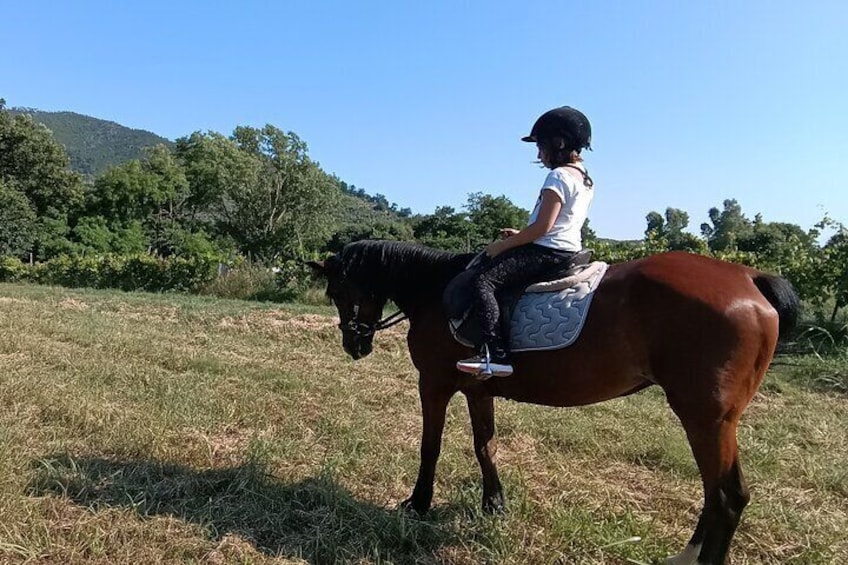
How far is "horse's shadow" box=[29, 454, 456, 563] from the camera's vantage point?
3398mm

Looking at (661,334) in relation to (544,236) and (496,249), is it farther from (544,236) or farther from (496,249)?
(496,249)

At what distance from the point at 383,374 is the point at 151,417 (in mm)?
3432

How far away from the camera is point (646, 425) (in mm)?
5836

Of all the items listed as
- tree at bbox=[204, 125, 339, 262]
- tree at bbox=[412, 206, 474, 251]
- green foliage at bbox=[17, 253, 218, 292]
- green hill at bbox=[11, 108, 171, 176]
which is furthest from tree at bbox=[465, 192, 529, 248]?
green hill at bbox=[11, 108, 171, 176]

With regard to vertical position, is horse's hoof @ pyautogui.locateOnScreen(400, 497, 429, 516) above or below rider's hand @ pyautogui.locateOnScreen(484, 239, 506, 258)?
below

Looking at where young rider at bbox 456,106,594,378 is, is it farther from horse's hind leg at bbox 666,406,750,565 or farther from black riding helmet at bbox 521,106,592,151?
horse's hind leg at bbox 666,406,750,565

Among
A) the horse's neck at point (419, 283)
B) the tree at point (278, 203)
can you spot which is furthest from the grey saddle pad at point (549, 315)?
the tree at point (278, 203)

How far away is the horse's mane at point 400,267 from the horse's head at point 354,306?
56 mm

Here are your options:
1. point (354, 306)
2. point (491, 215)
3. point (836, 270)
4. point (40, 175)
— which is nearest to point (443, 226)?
point (491, 215)

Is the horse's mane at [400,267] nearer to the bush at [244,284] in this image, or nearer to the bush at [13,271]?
the bush at [244,284]

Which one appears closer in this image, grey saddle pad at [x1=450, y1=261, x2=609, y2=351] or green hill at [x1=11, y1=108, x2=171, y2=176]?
grey saddle pad at [x1=450, y1=261, x2=609, y2=351]

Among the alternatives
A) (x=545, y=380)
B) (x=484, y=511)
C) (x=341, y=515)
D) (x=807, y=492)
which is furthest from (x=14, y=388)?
(x=807, y=492)

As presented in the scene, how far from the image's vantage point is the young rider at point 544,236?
3.39m

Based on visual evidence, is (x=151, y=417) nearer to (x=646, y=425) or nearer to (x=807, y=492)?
(x=646, y=425)
